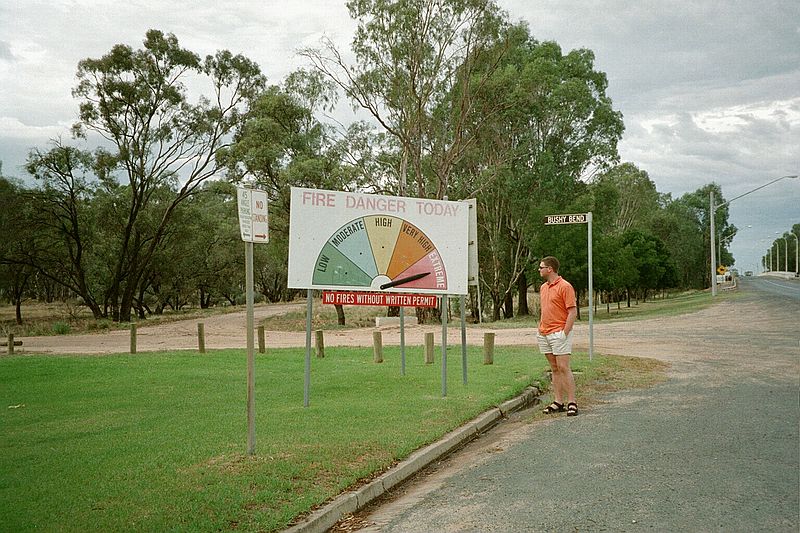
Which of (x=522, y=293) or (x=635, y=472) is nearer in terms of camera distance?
(x=635, y=472)

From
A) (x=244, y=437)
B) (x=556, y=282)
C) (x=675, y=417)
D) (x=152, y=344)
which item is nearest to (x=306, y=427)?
(x=244, y=437)

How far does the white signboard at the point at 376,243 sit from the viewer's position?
11133 millimetres

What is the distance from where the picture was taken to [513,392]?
12.0 metres

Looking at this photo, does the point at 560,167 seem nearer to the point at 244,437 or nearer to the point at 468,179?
the point at 468,179

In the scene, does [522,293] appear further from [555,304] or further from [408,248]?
[555,304]

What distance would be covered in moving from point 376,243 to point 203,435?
14.4 feet

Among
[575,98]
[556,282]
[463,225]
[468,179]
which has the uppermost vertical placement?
[575,98]

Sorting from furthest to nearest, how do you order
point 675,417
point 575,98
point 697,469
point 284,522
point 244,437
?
point 575,98 < point 675,417 < point 244,437 < point 697,469 < point 284,522

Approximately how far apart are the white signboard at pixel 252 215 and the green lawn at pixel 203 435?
217 centimetres

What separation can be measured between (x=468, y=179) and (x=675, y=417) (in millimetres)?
36475

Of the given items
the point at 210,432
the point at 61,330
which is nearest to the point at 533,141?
the point at 61,330

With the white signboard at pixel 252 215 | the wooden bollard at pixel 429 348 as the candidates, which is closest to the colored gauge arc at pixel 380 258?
the white signboard at pixel 252 215

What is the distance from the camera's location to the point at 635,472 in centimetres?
676

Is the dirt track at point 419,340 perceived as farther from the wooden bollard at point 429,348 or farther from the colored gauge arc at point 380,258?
the colored gauge arc at point 380,258
